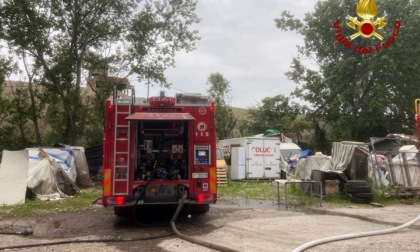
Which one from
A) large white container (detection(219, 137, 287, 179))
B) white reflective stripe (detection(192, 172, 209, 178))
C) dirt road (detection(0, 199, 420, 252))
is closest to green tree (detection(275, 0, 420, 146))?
large white container (detection(219, 137, 287, 179))

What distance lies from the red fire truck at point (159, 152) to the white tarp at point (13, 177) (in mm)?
6006

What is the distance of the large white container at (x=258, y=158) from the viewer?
21.1 m

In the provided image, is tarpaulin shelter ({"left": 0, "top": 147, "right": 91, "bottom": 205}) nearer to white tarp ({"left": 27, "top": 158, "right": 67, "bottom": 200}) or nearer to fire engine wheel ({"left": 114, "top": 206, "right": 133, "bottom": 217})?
white tarp ({"left": 27, "top": 158, "right": 67, "bottom": 200})

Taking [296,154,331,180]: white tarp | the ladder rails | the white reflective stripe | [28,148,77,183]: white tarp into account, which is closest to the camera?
the ladder rails

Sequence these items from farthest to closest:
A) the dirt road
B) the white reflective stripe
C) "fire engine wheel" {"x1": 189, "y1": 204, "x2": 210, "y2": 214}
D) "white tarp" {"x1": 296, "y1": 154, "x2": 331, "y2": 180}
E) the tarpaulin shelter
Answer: "white tarp" {"x1": 296, "y1": 154, "x2": 331, "y2": 180} < the tarpaulin shelter < "fire engine wheel" {"x1": 189, "y1": 204, "x2": 210, "y2": 214} < the white reflective stripe < the dirt road

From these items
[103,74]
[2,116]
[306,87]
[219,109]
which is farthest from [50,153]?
[306,87]

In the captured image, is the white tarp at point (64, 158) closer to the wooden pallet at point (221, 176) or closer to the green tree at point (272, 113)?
the wooden pallet at point (221, 176)

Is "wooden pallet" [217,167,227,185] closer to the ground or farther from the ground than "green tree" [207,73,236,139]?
closer to the ground

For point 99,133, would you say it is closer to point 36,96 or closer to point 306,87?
point 36,96

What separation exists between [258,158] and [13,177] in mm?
11846

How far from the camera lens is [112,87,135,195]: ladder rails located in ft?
28.0

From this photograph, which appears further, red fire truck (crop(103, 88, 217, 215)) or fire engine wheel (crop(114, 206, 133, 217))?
fire engine wheel (crop(114, 206, 133, 217))

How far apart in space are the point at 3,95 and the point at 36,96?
8.45 ft

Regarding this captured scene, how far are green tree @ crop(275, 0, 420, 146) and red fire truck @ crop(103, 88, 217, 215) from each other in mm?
20201
